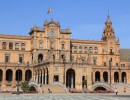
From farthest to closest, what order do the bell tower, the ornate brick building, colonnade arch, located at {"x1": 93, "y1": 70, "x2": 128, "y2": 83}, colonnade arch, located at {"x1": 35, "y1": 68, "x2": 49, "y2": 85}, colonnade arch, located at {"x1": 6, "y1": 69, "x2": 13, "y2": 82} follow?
the bell tower
colonnade arch, located at {"x1": 93, "y1": 70, "x2": 128, "y2": 83}
colonnade arch, located at {"x1": 6, "y1": 69, "x2": 13, "y2": 82}
colonnade arch, located at {"x1": 35, "y1": 68, "x2": 49, "y2": 85}
the ornate brick building

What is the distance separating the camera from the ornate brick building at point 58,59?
296ft

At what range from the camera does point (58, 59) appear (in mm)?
90188

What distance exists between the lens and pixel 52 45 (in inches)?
4156

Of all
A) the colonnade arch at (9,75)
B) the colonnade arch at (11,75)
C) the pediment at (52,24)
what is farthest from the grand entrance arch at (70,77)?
the colonnade arch at (9,75)

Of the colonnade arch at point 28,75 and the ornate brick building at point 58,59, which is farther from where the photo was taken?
the colonnade arch at point 28,75

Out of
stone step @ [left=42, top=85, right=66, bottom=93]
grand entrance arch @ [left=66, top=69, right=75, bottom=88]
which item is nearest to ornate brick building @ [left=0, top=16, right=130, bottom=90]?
grand entrance arch @ [left=66, top=69, right=75, bottom=88]

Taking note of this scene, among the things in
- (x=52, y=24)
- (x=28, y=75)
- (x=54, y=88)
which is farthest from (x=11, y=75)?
(x=54, y=88)

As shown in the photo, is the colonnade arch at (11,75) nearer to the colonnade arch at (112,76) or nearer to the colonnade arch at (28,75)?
the colonnade arch at (28,75)

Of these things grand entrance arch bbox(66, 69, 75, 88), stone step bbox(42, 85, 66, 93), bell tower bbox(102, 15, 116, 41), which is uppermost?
bell tower bbox(102, 15, 116, 41)

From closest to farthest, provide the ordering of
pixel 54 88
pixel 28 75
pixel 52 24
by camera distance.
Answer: pixel 54 88
pixel 52 24
pixel 28 75

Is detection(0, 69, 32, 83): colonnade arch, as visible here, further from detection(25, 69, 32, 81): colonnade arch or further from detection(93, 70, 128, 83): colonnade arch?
detection(93, 70, 128, 83): colonnade arch

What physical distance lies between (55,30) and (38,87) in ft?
91.7

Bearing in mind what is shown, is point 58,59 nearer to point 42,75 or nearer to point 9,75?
point 42,75

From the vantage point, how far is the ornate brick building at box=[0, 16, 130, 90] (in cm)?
9031
